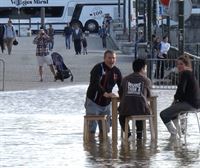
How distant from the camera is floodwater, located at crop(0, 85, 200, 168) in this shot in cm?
1393

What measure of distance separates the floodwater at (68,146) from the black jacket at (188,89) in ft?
2.24

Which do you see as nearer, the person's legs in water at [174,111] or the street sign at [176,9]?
the person's legs in water at [174,111]

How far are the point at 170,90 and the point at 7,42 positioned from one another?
21.5 m

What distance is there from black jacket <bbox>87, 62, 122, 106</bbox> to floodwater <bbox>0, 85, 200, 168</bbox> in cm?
79

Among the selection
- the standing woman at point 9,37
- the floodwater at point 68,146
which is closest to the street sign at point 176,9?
the floodwater at point 68,146

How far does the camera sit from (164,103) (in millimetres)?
24312

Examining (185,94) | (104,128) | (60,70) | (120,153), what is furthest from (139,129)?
(60,70)

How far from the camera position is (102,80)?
16.8 metres

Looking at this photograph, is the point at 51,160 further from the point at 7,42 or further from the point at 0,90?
the point at 7,42

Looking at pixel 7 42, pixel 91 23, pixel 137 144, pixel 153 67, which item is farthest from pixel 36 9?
pixel 137 144

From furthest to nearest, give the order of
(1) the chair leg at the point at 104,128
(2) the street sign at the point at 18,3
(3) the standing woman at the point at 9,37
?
(2) the street sign at the point at 18,3 → (3) the standing woman at the point at 9,37 → (1) the chair leg at the point at 104,128

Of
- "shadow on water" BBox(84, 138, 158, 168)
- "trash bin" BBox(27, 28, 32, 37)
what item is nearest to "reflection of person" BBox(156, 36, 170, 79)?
"shadow on water" BBox(84, 138, 158, 168)

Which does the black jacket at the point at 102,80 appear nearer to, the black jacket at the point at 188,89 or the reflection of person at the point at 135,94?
the reflection of person at the point at 135,94

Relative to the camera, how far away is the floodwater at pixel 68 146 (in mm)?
13930
